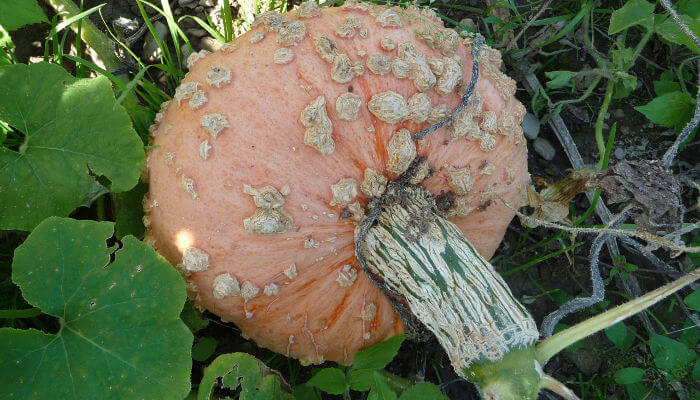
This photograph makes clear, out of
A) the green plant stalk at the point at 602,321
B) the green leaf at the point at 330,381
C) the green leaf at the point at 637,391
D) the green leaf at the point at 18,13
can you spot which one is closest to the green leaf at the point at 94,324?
the green leaf at the point at 330,381

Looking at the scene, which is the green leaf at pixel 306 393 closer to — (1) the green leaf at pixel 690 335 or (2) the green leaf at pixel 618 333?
(2) the green leaf at pixel 618 333

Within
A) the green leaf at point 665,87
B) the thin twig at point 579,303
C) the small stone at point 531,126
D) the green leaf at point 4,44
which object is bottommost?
the small stone at point 531,126

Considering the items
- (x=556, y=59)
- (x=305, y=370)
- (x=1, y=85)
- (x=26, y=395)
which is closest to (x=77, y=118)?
(x=1, y=85)

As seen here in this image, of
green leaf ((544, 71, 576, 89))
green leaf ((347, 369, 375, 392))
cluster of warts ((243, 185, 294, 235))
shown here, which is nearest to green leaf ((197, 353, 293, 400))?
green leaf ((347, 369, 375, 392))

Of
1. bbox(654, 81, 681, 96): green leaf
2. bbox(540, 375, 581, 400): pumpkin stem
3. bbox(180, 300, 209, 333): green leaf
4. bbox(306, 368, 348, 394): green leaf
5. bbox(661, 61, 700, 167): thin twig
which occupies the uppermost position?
bbox(661, 61, 700, 167): thin twig

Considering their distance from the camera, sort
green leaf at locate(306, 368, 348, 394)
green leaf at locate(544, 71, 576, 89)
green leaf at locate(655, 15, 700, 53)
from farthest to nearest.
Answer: green leaf at locate(544, 71, 576, 89) → green leaf at locate(655, 15, 700, 53) → green leaf at locate(306, 368, 348, 394)

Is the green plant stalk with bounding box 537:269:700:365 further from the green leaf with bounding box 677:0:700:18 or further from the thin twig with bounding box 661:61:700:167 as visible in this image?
the green leaf with bounding box 677:0:700:18

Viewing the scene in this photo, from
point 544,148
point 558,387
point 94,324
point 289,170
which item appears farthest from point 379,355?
point 544,148

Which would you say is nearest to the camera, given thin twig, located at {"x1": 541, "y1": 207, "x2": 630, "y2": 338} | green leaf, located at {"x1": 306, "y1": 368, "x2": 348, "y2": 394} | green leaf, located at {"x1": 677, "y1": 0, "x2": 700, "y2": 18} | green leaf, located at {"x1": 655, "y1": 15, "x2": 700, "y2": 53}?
thin twig, located at {"x1": 541, "y1": 207, "x2": 630, "y2": 338}
